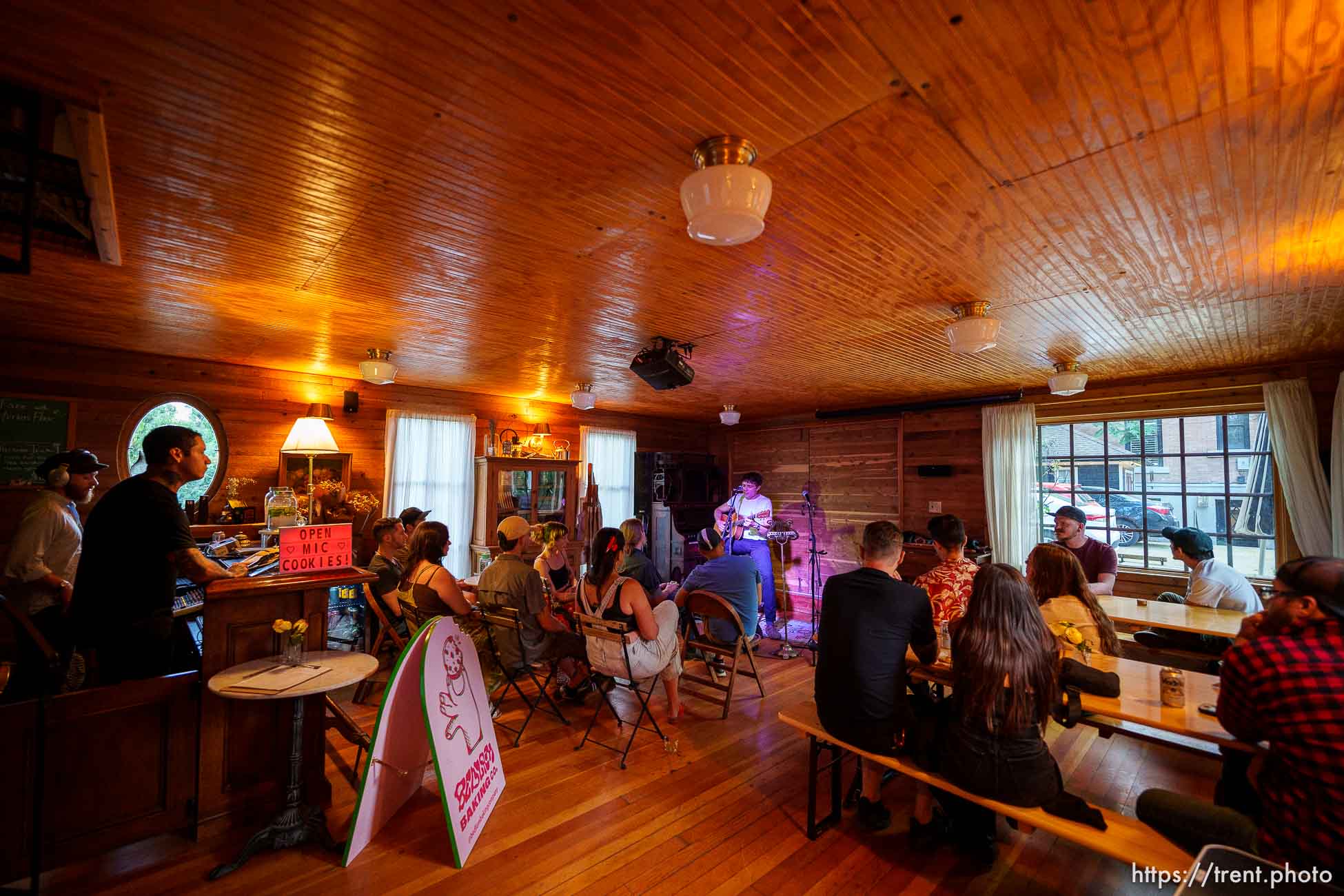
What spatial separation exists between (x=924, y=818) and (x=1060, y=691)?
0.86 m

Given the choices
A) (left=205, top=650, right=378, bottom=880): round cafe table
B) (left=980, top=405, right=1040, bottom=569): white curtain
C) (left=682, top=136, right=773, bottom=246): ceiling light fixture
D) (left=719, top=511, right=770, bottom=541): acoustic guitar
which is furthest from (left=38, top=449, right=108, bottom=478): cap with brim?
(left=980, top=405, right=1040, bottom=569): white curtain

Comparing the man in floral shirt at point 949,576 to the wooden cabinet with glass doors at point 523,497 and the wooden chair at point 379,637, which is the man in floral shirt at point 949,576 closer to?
the wooden chair at point 379,637

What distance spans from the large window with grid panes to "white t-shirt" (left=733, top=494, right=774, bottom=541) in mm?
2930

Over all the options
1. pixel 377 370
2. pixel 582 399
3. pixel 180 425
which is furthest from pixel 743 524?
pixel 180 425

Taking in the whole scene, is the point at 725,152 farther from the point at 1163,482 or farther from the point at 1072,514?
the point at 1163,482

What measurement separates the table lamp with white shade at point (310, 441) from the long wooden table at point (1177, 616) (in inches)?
222

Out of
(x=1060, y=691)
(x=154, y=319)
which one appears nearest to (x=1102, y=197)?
(x=1060, y=691)

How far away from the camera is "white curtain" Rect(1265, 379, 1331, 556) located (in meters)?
4.21

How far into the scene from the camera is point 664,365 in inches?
149

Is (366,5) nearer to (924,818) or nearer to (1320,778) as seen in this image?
(1320,778)

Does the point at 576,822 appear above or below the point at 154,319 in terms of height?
below

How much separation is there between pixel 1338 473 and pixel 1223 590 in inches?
60.6

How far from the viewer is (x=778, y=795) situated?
287 cm

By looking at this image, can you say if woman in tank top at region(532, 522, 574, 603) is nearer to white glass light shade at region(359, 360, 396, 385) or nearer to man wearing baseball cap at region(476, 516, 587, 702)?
man wearing baseball cap at region(476, 516, 587, 702)
